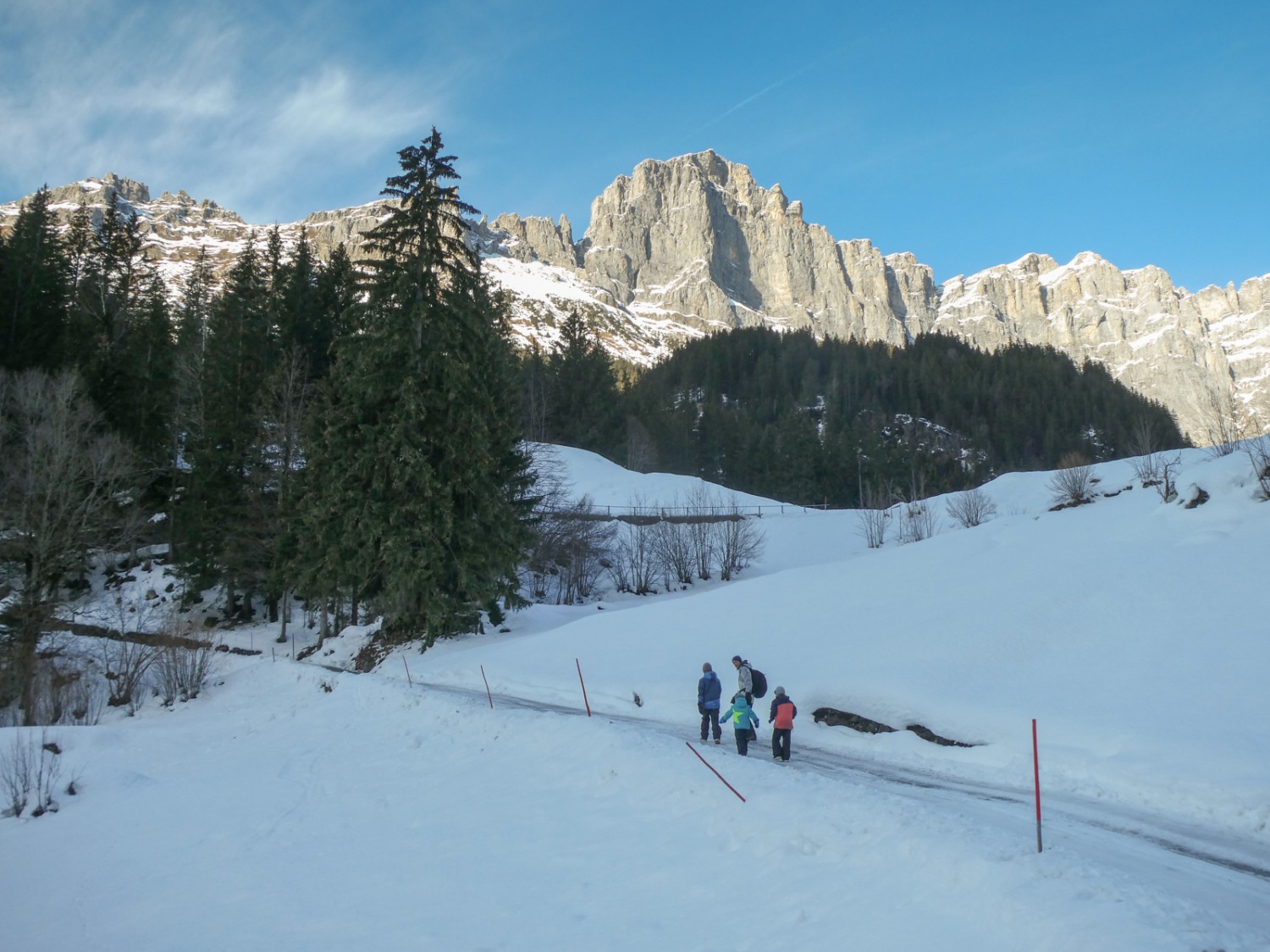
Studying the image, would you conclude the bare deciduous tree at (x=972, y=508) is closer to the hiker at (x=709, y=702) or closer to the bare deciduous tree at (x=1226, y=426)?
the bare deciduous tree at (x=1226, y=426)

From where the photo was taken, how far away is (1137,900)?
5.57m

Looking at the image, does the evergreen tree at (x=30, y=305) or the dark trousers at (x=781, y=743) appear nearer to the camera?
the dark trousers at (x=781, y=743)

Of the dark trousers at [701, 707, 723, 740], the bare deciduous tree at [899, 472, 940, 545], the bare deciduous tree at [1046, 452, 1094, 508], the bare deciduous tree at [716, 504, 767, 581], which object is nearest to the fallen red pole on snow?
the dark trousers at [701, 707, 723, 740]

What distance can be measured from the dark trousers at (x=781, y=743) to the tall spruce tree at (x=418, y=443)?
14.7 m

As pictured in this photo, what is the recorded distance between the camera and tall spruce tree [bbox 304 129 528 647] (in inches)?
934

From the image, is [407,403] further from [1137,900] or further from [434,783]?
[1137,900]

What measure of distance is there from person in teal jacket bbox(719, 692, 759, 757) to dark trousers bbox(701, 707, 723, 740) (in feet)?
2.80

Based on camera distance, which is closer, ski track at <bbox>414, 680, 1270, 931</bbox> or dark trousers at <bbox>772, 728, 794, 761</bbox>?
ski track at <bbox>414, 680, 1270, 931</bbox>

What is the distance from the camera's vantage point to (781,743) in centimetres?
1162

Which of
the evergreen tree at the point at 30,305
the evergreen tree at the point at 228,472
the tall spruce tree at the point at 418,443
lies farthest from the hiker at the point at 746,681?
the evergreen tree at the point at 30,305

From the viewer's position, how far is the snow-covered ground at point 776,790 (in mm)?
6543

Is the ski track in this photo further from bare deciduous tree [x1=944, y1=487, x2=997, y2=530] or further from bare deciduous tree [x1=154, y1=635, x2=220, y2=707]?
bare deciduous tree [x1=944, y1=487, x2=997, y2=530]

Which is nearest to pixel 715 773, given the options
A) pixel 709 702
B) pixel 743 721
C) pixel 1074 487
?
pixel 743 721

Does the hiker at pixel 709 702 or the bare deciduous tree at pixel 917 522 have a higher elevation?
the bare deciduous tree at pixel 917 522
